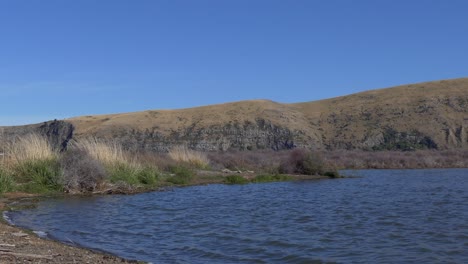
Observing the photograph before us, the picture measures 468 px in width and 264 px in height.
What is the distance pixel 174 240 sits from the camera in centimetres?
1366

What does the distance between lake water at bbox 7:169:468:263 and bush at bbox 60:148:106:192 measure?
1684 millimetres

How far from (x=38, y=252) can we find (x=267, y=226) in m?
6.90

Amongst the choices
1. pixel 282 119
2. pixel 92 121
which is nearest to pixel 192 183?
pixel 282 119

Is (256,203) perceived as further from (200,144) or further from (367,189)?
(200,144)

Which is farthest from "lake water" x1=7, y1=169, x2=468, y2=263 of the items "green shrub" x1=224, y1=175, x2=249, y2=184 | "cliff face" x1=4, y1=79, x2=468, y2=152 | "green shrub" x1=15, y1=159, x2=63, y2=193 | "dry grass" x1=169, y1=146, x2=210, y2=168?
"cliff face" x1=4, y1=79, x2=468, y2=152

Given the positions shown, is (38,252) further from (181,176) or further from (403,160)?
(403,160)

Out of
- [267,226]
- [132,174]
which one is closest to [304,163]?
[132,174]

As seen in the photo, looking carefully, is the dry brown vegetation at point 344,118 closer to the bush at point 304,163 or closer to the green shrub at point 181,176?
the bush at point 304,163

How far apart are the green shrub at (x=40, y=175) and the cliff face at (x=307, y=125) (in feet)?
149

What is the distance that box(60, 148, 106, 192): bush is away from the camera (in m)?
24.4

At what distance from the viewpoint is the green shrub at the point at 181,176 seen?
31211mm

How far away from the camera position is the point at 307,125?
90.8 m

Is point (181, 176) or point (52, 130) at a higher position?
point (52, 130)

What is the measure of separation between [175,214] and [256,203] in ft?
13.9
